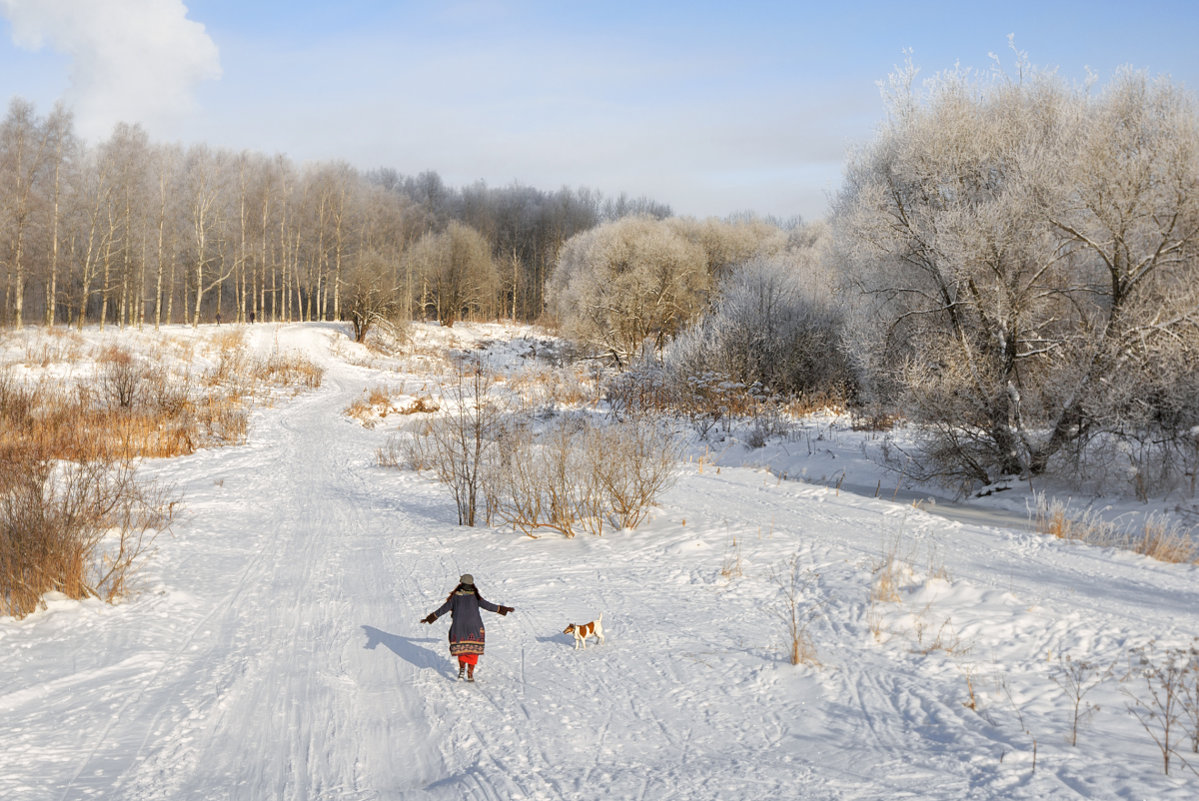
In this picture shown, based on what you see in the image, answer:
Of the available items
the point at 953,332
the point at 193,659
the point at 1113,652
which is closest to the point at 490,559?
the point at 193,659

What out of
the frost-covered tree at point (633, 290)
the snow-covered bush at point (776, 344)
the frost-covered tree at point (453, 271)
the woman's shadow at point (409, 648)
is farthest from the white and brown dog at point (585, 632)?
the frost-covered tree at point (453, 271)

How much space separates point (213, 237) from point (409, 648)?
50147 millimetres

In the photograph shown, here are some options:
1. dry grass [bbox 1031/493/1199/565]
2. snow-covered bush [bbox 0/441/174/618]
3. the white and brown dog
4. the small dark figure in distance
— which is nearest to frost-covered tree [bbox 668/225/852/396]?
dry grass [bbox 1031/493/1199/565]

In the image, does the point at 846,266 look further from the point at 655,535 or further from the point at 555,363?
the point at 555,363

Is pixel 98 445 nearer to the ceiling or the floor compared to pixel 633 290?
nearer to the floor

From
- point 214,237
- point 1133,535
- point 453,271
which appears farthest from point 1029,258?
point 453,271

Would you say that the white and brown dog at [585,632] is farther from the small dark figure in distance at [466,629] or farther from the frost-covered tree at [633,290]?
the frost-covered tree at [633,290]

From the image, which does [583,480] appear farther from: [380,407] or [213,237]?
[213,237]

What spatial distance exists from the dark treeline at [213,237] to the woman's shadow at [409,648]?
34559 millimetres

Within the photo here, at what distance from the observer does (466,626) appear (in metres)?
5.53

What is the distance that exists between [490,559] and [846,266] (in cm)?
1592

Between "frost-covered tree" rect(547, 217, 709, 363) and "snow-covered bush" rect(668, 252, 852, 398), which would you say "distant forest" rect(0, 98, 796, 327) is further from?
"snow-covered bush" rect(668, 252, 852, 398)

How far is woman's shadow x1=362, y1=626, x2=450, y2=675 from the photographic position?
19.5 feet

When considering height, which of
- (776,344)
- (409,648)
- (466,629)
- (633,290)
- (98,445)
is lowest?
(409,648)
